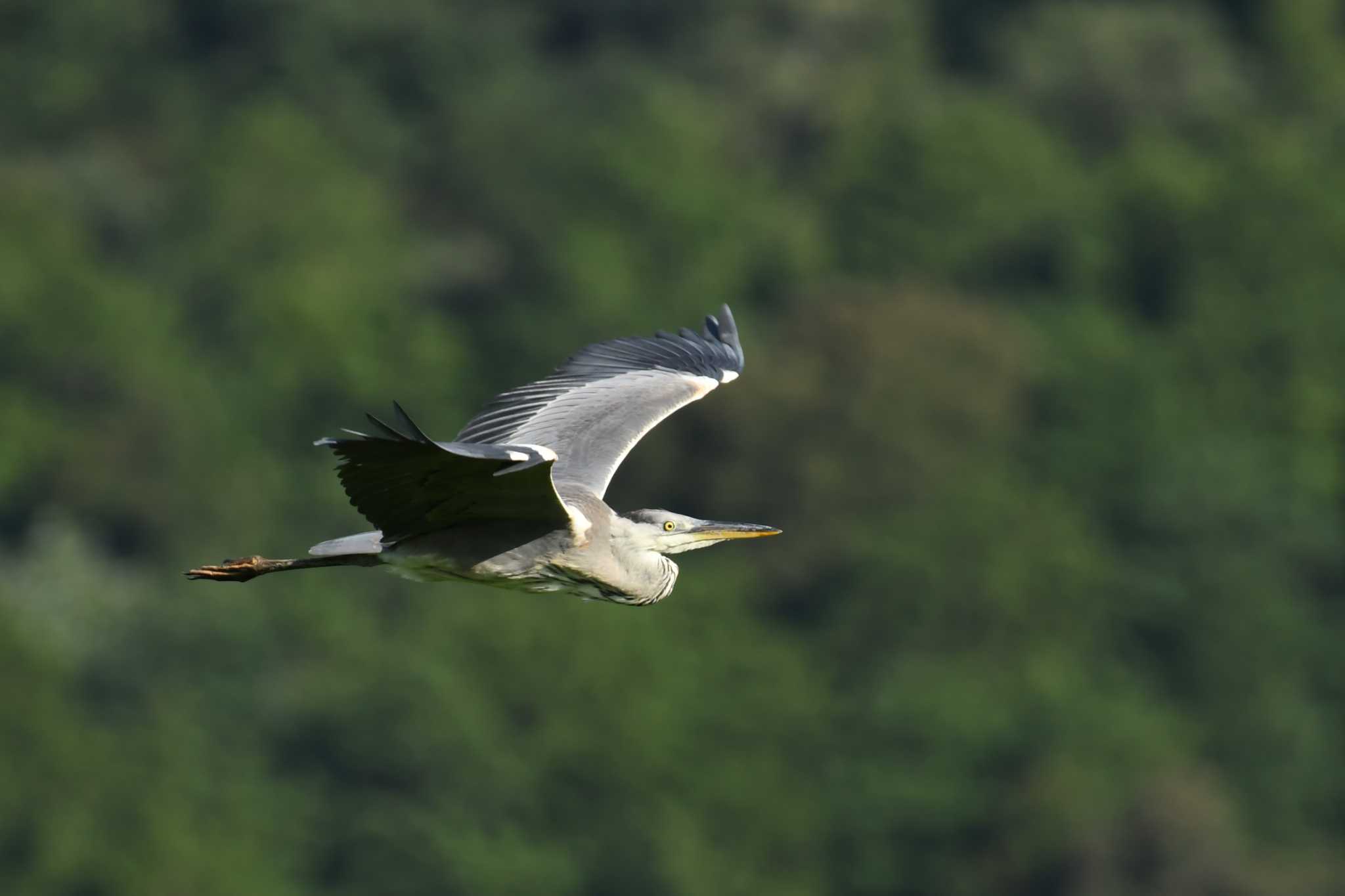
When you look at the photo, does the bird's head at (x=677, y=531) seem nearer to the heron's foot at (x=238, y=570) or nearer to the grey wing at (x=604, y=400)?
the grey wing at (x=604, y=400)

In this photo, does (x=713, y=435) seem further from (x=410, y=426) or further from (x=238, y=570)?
(x=410, y=426)

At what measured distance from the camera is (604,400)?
592 inches

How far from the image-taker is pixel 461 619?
5731cm

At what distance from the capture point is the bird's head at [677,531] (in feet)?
44.5

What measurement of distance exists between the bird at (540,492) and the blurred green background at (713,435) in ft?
113

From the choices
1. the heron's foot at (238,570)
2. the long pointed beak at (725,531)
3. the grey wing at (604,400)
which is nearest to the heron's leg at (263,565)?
the heron's foot at (238,570)

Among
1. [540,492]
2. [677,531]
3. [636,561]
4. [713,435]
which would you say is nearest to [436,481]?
[540,492]

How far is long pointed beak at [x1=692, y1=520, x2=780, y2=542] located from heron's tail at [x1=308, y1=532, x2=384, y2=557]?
152 centimetres

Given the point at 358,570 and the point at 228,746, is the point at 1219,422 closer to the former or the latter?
the point at 358,570

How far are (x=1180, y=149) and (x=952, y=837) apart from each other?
3217 cm

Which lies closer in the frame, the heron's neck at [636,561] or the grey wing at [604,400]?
the heron's neck at [636,561]

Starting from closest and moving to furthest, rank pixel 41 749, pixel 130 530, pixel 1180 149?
pixel 41 749
pixel 130 530
pixel 1180 149

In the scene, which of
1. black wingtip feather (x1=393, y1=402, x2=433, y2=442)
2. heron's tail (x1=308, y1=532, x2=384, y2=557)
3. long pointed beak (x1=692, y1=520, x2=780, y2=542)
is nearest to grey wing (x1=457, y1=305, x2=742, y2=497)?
long pointed beak (x1=692, y1=520, x2=780, y2=542)

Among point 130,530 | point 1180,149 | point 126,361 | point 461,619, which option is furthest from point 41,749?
point 1180,149
